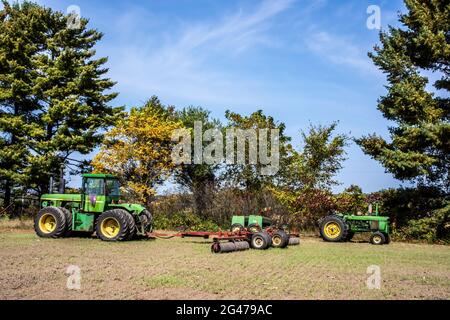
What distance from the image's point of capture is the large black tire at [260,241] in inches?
635

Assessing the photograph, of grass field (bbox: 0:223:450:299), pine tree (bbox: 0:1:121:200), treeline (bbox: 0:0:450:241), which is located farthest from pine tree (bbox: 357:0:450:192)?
pine tree (bbox: 0:1:121:200)

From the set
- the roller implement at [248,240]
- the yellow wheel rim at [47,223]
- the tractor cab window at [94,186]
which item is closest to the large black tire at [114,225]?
the tractor cab window at [94,186]

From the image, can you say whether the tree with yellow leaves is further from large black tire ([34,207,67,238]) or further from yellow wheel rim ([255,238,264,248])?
yellow wheel rim ([255,238,264,248])

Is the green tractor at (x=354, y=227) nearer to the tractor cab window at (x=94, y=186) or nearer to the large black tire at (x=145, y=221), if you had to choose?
the large black tire at (x=145, y=221)

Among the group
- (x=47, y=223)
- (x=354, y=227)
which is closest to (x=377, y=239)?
(x=354, y=227)

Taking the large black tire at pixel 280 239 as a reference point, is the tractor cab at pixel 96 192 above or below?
above

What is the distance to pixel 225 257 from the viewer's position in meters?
13.4

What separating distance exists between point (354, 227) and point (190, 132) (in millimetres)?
14455

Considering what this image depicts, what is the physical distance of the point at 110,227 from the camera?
57.4 feet

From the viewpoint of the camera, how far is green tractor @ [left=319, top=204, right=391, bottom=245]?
20.7 m

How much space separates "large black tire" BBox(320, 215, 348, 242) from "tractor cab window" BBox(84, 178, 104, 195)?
9.84 m

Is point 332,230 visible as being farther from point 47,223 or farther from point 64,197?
point 47,223

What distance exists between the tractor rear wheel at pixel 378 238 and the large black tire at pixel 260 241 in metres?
6.52

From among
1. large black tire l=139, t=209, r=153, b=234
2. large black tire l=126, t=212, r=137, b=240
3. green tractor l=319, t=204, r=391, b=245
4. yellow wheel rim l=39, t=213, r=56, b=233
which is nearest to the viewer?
large black tire l=126, t=212, r=137, b=240
